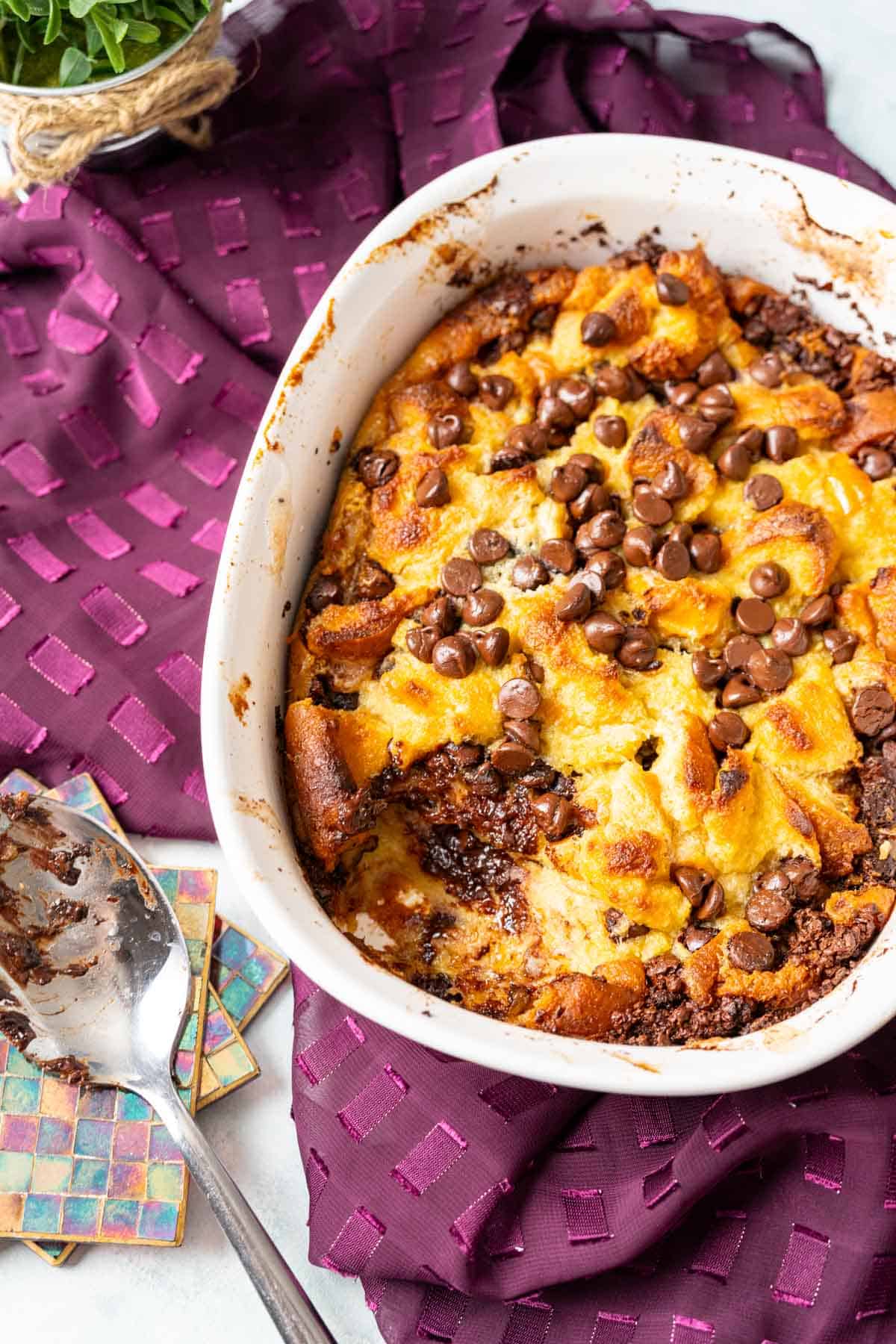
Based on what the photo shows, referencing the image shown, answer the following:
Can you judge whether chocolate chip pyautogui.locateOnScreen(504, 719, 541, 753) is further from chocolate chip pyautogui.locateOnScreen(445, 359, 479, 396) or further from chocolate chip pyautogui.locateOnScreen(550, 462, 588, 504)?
chocolate chip pyautogui.locateOnScreen(445, 359, 479, 396)

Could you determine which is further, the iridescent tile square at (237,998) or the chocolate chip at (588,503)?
the iridescent tile square at (237,998)

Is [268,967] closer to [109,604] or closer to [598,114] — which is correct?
[109,604]

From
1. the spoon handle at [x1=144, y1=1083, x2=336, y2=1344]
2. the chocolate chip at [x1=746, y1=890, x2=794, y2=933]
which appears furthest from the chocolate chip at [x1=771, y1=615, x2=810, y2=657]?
the spoon handle at [x1=144, y1=1083, x2=336, y2=1344]

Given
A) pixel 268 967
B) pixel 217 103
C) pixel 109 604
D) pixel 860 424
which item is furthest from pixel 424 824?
pixel 217 103

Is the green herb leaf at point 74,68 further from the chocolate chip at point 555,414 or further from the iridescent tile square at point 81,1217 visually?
the iridescent tile square at point 81,1217

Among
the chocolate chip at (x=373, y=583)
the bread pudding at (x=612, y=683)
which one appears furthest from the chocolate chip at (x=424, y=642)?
the chocolate chip at (x=373, y=583)
